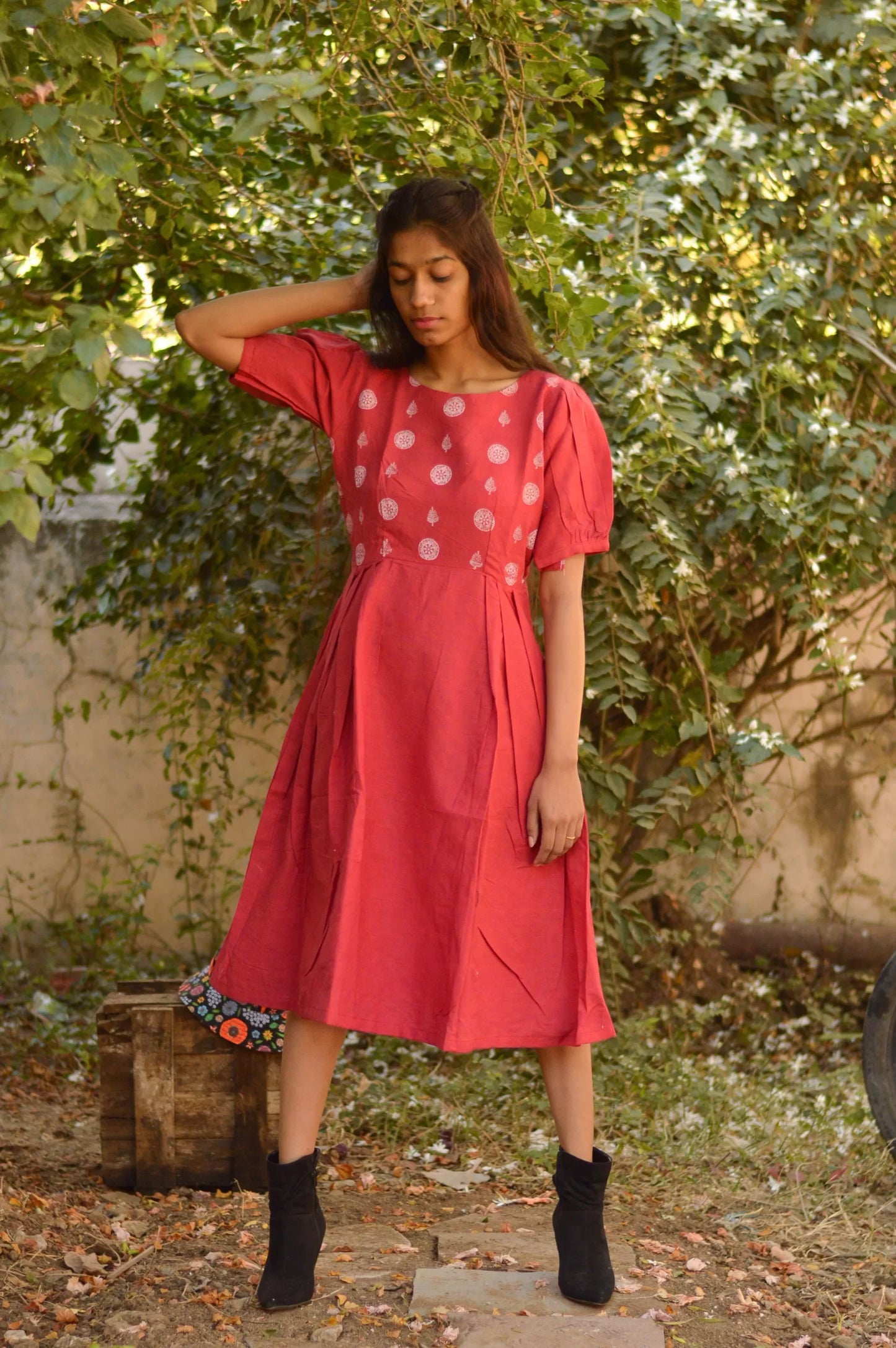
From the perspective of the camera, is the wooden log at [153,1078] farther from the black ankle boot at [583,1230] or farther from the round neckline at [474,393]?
the round neckline at [474,393]

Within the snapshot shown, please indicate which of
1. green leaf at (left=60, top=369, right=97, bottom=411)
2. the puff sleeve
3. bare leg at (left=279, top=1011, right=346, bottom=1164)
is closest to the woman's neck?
the puff sleeve

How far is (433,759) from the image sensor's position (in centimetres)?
200

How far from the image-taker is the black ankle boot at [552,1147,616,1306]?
203 centimetres

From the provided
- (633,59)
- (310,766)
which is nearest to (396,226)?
(310,766)

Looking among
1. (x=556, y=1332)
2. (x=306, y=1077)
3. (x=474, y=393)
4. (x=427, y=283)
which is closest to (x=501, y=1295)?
(x=556, y=1332)

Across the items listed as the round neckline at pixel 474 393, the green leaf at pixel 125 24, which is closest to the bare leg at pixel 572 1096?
the round neckline at pixel 474 393

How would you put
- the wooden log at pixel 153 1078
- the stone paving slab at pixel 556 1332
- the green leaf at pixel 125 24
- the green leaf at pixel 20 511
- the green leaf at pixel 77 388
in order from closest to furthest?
the green leaf at pixel 20 511 < the green leaf at pixel 77 388 < the green leaf at pixel 125 24 < the stone paving slab at pixel 556 1332 < the wooden log at pixel 153 1078

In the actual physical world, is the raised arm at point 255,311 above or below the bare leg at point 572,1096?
above

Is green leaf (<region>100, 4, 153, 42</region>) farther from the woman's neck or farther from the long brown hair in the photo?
the woman's neck

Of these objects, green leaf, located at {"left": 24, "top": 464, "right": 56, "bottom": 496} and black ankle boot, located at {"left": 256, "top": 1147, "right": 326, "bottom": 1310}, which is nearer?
green leaf, located at {"left": 24, "top": 464, "right": 56, "bottom": 496}

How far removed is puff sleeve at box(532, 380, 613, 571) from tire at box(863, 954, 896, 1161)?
3.86 ft

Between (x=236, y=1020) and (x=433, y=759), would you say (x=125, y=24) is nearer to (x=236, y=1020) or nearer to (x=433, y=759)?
(x=433, y=759)

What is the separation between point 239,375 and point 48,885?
2.35 meters

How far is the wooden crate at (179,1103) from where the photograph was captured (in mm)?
2508
